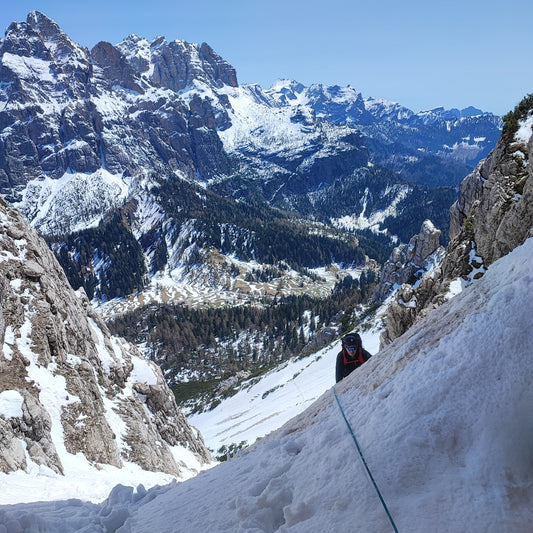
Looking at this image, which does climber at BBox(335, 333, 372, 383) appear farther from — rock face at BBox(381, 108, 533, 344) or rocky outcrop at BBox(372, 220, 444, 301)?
rocky outcrop at BBox(372, 220, 444, 301)

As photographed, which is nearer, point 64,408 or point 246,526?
point 246,526

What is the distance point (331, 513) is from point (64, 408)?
1949cm

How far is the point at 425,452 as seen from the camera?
377cm

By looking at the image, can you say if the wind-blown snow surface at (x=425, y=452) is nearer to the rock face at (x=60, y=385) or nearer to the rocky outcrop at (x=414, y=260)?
the rock face at (x=60, y=385)

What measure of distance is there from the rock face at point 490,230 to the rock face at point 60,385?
17795mm

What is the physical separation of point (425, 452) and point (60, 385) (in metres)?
21.3

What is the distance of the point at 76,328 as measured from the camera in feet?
83.6

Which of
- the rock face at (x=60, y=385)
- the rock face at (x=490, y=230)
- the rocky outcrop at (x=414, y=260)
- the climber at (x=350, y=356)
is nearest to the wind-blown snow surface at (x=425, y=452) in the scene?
the climber at (x=350, y=356)

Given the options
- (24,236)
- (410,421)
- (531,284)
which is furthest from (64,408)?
(531,284)

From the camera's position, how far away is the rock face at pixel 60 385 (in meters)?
16.4

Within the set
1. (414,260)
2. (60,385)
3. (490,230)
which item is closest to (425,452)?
(490,230)

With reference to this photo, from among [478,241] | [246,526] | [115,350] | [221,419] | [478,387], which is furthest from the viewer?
[221,419]

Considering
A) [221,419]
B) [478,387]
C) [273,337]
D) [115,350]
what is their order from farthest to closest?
1. [273,337]
2. [221,419]
3. [115,350]
4. [478,387]

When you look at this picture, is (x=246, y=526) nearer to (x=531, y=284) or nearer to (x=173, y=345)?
(x=531, y=284)
